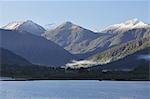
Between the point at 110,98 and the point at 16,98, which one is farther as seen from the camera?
the point at 110,98

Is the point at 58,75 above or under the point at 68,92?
above

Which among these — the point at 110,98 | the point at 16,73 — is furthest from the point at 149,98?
the point at 16,73

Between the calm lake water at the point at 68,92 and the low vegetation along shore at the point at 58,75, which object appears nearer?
the calm lake water at the point at 68,92

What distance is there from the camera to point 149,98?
60.2 meters

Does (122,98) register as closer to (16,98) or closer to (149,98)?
(149,98)

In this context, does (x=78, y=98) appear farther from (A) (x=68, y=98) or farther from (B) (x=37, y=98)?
(B) (x=37, y=98)

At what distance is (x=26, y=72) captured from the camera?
172 m

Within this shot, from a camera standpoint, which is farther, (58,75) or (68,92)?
(58,75)

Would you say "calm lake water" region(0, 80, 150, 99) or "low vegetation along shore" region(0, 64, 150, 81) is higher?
"low vegetation along shore" region(0, 64, 150, 81)

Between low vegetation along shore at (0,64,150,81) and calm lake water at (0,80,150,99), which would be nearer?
calm lake water at (0,80,150,99)

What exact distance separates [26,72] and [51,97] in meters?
117

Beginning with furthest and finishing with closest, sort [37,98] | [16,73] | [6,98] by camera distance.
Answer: [16,73] → [37,98] → [6,98]

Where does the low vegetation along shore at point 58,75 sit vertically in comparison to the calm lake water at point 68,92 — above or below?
above

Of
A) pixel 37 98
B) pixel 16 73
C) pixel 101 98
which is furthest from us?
pixel 16 73
